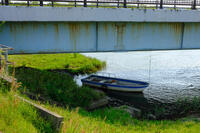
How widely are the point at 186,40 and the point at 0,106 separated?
48.0 ft

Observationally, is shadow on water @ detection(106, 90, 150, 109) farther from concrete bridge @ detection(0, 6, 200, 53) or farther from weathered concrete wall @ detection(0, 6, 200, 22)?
weathered concrete wall @ detection(0, 6, 200, 22)

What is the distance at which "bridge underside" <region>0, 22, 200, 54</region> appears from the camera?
45.9 feet

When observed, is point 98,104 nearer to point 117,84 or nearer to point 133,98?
point 133,98

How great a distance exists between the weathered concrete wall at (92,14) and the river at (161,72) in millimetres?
6721

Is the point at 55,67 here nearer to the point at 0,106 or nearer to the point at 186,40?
Result: the point at 186,40

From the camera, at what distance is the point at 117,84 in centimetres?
2283

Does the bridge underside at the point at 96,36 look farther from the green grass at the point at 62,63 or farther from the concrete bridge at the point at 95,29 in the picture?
the green grass at the point at 62,63

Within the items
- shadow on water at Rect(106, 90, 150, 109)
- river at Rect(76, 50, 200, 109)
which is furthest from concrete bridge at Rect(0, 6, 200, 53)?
river at Rect(76, 50, 200, 109)

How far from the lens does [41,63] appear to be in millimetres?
30141

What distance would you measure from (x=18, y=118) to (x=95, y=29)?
35.0ft

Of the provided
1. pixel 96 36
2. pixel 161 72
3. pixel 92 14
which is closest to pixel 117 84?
pixel 161 72

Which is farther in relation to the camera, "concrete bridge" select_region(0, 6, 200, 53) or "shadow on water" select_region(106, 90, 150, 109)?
"shadow on water" select_region(106, 90, 150, 109)

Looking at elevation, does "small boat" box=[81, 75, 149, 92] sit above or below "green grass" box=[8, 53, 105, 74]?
below

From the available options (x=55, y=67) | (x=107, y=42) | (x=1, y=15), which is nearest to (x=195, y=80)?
(x=107, y=42)
